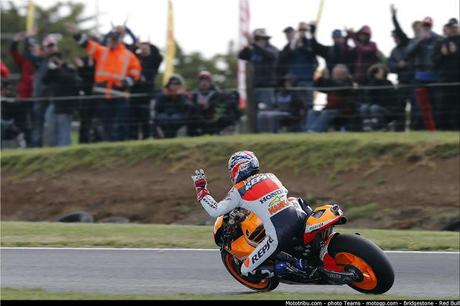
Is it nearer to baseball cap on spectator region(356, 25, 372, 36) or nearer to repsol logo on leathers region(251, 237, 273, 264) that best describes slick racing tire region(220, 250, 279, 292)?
repsol logo on leathers region(251, 237, 273, 264)

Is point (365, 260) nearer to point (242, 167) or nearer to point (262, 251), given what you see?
point (262, 251)

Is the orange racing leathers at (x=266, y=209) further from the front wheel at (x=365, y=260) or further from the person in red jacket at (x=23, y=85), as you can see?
the person in red jacket at (x=23, y=85)

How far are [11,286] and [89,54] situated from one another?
9916mm

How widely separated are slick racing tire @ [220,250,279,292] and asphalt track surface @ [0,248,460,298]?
125 mm

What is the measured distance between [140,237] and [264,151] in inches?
199

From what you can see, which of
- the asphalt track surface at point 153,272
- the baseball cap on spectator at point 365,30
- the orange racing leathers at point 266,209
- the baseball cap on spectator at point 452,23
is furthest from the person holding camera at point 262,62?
the orange racing leathers at point 266,209

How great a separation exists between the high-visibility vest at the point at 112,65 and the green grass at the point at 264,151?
1.12 metres

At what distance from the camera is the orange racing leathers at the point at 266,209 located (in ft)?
34.1

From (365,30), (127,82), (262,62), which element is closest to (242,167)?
(365,30)

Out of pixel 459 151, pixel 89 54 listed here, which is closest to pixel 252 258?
pixel 459 151

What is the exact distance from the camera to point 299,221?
10430mm

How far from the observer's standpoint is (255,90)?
19625mm

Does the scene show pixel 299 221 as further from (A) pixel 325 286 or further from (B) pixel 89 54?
(B) pixel 89 54

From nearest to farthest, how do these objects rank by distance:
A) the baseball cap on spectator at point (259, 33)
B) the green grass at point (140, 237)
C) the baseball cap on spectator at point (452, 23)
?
the green grass at point (140, 237) → the baseball cap on spectator at point (452, 23) → the baseball cap on spectator at point (259, 33)
